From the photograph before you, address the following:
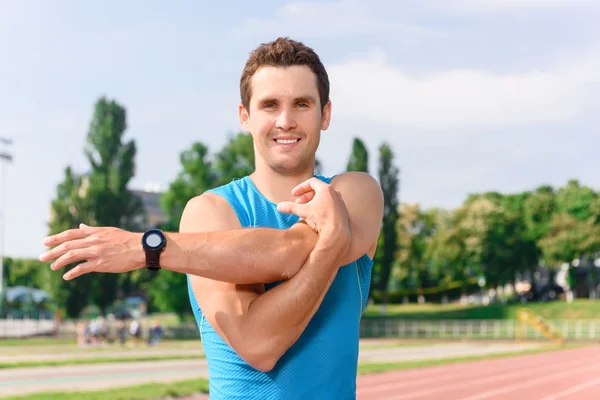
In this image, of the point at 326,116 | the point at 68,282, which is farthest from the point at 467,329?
the point at 326,116

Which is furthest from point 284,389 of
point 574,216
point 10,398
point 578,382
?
point 574,216

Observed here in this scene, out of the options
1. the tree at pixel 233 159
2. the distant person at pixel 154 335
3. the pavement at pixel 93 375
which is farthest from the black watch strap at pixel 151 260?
the tree at pixel 233 159

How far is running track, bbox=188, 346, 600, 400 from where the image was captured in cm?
1608

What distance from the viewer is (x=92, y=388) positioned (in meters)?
15.4

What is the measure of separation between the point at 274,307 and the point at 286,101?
536 mm

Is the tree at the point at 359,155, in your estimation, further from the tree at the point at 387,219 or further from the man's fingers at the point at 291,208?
the man's fingers at the point at 291,208

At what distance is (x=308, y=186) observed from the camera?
2.06 metres

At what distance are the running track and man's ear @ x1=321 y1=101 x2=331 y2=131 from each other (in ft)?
41.1

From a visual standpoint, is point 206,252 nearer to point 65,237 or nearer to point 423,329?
point 65,237

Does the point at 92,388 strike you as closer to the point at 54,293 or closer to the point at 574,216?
the point at 54,293

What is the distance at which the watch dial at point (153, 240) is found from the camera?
185cm

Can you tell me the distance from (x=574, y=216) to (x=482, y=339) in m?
26.6

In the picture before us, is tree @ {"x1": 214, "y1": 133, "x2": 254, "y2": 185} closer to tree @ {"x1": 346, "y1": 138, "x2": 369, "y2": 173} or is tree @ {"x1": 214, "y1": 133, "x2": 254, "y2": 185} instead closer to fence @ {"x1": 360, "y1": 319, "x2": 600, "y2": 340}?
tree @ {"x1": 346, "y1": 138, "x2": 369, "y2": 173}

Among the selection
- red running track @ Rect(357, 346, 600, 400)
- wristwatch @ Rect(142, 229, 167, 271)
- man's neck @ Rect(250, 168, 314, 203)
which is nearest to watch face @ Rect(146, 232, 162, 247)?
wristwatch @ Rect(142, 229, 167, 271)
